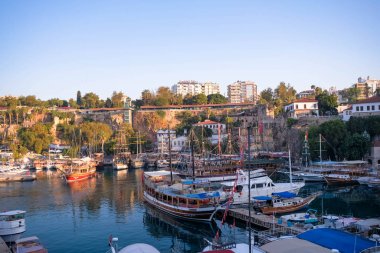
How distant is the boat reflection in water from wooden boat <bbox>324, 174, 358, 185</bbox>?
22.8 m

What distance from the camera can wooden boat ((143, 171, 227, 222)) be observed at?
98.7ft

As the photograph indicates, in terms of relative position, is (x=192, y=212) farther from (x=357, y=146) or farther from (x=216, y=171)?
(x=357, y=146)

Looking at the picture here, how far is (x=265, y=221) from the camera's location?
88.6ft

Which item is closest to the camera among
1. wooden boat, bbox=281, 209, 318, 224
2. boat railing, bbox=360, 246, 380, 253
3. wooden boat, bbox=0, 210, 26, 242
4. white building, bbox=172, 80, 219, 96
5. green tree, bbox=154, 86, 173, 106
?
boat railing, bbox=360, 246, 380, 253

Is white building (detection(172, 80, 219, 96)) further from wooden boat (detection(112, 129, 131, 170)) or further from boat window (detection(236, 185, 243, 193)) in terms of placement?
boat window (detection(236, 185, 243, 193))

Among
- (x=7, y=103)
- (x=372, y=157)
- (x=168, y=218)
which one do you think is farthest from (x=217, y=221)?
(x=7, y=103)

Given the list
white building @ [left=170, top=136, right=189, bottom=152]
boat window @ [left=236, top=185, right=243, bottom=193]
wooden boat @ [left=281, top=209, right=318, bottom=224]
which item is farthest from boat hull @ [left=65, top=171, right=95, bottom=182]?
wooden boat @ [left=281, top=209, right=318, bottom=224]

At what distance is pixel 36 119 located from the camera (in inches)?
3848

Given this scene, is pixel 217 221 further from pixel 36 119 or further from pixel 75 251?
pixel 36 119

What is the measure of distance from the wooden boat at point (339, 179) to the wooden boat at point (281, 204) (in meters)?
15.2

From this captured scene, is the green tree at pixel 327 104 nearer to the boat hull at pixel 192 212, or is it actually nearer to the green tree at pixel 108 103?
the boat hull at pixel 192 212

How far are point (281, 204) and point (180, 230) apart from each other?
369 inches

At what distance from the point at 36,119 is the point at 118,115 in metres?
21.9

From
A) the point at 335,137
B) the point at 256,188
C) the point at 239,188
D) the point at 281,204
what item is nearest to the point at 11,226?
the point at 239,188
